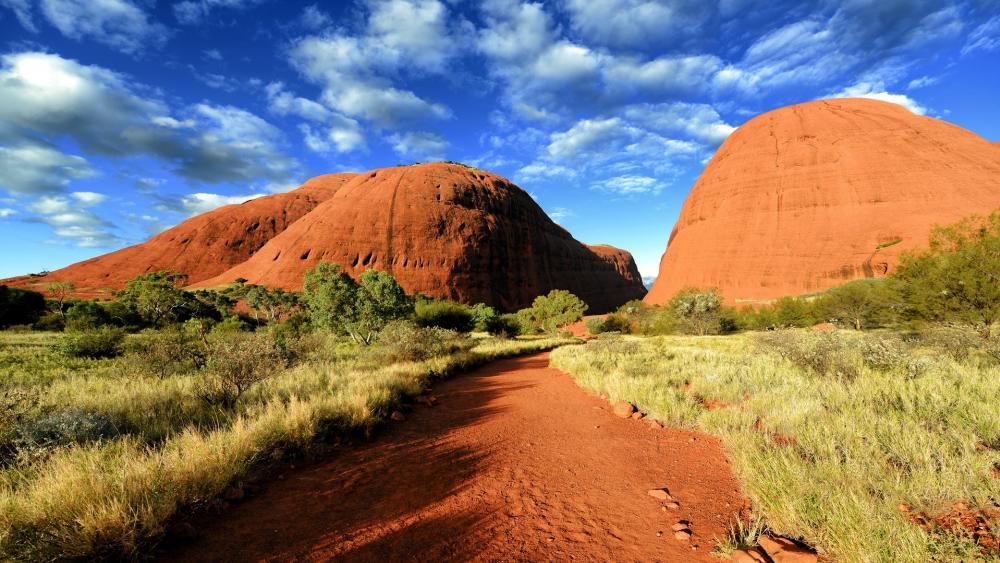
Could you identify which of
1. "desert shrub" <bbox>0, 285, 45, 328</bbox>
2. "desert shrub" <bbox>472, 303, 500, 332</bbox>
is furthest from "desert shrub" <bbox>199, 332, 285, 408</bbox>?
"desert shrub" <bbox>0, 285, 45, 328</bbox>

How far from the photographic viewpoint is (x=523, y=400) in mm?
8617

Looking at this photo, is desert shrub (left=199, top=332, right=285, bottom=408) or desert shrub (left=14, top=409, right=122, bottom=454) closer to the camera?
desert shrub (left=14, top=409, right=122, bottom=454)

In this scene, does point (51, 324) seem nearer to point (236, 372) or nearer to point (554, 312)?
point (236, 372)

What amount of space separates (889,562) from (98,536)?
5.82m

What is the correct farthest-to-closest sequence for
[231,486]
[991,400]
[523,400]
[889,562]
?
[523,400] → [991,400] → [231,486] → [889,562]

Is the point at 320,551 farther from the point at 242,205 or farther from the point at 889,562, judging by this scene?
the point at 242,205

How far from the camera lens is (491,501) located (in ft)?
12.8

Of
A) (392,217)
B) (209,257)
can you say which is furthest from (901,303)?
(209,257)

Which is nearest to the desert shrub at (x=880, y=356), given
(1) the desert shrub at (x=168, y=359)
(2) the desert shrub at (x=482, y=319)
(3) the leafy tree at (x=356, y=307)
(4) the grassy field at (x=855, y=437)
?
(4) the grassy field at (x=855, y=437)

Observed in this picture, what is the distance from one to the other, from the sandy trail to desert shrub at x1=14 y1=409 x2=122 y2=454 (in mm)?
2745

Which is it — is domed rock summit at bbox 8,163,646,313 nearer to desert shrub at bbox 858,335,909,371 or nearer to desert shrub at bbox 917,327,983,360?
desert shrub at bbox 917,327,983,360

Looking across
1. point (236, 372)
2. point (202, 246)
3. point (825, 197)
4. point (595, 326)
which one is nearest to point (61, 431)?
point (236, 372)

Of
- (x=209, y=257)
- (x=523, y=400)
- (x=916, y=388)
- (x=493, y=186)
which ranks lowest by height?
(x=523, y=400)

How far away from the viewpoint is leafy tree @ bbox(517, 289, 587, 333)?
37969 millimetres
